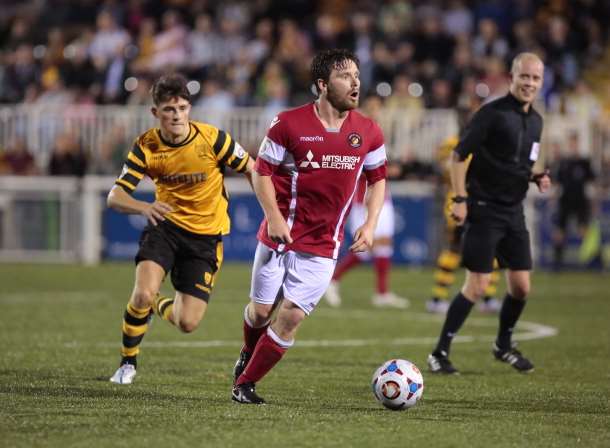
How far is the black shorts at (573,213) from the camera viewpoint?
21.3m

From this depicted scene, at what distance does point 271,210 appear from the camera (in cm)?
744

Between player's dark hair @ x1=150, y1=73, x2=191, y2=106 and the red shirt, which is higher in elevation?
player's dark hair @ x1=150, y1=73, x2=191, y2=106

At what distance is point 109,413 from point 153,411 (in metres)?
0.26

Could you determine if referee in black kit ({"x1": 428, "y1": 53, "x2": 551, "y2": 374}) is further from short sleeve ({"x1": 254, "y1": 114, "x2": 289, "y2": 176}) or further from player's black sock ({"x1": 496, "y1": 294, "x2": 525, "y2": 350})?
short sleeve ({"x1": 254, "y1": 114, "x2": 289, "y2": 176})

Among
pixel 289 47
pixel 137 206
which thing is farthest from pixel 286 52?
pixel 137 206

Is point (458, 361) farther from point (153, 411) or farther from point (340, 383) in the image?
point (153, 411)

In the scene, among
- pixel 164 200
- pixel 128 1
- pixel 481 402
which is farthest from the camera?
pixel 128 1

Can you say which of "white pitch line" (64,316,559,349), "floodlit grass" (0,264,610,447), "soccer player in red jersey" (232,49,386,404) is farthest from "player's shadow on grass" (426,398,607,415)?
"white pitch line" (64,316,559,349)

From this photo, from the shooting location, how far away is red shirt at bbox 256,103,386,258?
7570 millimetres

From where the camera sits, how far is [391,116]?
869 inches

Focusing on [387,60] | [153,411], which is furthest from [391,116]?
[153,411]

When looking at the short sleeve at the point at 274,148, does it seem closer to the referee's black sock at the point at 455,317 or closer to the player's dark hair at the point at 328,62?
the player's dark hair at the point at 328,62

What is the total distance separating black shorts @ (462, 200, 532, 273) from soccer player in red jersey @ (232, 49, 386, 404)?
2079 millimetres

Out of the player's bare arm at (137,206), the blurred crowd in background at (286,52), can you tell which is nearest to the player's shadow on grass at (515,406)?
the player's bare arm at (137,206)
